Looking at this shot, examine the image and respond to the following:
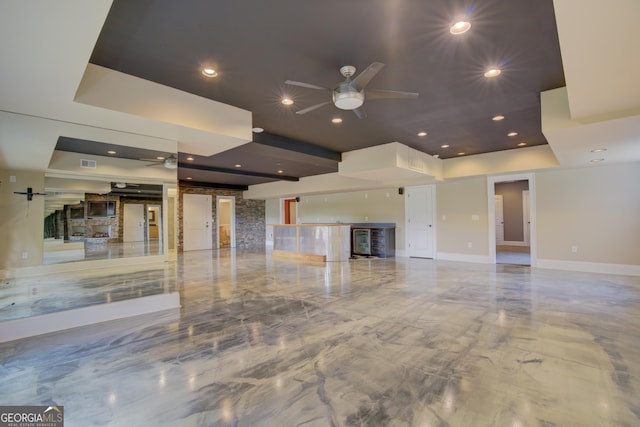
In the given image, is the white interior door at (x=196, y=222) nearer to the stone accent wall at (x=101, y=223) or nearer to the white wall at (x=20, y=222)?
the stone accent wall at (x=101, y=223)

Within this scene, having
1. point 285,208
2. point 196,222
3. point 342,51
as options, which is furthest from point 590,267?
point 196,222

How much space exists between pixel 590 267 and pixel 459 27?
6363 mm

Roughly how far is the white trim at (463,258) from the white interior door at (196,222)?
8.21 m

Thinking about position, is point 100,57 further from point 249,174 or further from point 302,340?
point 249,174

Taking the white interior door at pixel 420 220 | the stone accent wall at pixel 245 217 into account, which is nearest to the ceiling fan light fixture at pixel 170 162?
the white interior door at pixel 420 220

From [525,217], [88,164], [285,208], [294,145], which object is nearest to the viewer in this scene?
[88,164]

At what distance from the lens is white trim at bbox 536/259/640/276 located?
5644mm

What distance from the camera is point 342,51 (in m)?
2.63

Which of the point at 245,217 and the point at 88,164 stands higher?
the point at 88,164

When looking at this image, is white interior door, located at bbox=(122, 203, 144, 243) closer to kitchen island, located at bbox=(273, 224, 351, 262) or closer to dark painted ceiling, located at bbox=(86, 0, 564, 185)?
dark painted ceiling, located at bbox=(86, 0, 564, 185)

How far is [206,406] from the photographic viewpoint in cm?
178

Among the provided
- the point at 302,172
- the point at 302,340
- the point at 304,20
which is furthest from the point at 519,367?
the point at 302,172

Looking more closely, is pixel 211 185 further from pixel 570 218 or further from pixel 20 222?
pixel 570 218

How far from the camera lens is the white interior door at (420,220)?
832 centimetres
